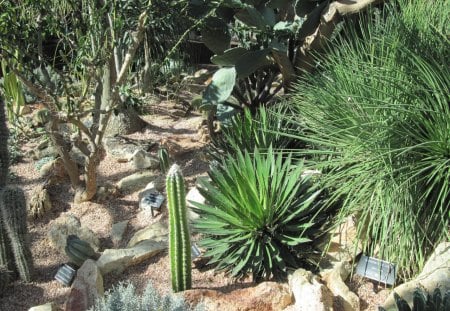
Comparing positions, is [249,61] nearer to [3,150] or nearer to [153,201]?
[153,201]

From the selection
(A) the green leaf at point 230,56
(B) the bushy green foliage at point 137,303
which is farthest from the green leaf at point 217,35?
(B) the bushy green foliage at point 137,303

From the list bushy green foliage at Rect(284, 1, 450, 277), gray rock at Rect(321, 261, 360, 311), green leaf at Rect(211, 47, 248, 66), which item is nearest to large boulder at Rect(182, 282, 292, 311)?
gray rock at Rect(321, 261, 360, 311)

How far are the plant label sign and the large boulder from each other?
0.41m

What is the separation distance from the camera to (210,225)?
10.3ft

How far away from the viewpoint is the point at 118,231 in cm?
387

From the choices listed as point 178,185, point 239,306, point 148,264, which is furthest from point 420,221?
point 148,264

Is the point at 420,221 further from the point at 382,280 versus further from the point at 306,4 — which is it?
the point at 306,4

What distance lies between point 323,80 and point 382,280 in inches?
54.4

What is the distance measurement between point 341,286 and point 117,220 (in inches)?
78.1

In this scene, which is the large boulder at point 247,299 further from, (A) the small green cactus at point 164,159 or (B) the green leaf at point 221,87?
(B) the green leaf at point 221,87

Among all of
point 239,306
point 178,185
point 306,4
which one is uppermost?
point 306,4

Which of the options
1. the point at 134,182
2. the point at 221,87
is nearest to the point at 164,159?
the point at 134,182

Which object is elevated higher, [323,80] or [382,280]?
[323,80]

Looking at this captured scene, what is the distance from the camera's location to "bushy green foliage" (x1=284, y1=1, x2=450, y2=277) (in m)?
2.57
